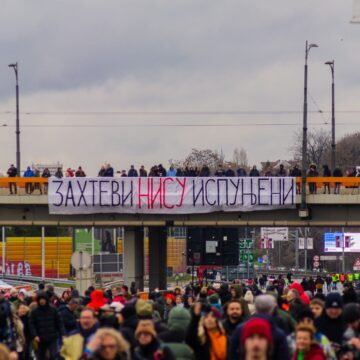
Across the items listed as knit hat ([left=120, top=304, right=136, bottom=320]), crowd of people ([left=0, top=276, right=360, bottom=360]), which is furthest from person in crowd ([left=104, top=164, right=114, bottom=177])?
knit hat ([left=120, top=304, right=136, bottom=320])

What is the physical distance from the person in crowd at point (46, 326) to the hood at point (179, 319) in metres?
5.92

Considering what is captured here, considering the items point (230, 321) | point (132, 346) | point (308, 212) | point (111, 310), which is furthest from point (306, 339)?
point (308, 212)

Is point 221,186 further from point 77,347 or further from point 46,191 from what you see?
point 77,347

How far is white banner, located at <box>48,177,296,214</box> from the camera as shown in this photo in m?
54.1

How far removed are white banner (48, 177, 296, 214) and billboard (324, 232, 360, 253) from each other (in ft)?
201

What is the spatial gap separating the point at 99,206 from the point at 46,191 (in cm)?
210

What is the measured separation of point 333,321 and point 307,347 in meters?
3.85

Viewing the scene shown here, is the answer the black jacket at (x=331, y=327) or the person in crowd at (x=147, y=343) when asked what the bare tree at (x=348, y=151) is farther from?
the person in crowd at (x=147, y=343)

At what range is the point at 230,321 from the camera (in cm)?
1759

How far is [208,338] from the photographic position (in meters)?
16.1

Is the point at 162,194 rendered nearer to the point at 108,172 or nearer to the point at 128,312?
the point at 108,172

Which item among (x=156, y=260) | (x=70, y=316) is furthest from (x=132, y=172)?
(x=70, y=316)

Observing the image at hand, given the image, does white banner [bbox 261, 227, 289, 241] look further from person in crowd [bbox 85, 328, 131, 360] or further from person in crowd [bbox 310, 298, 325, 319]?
person in crowd [bbox 85, 328, 131, 360]

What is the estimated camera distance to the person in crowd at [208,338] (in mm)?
16000
